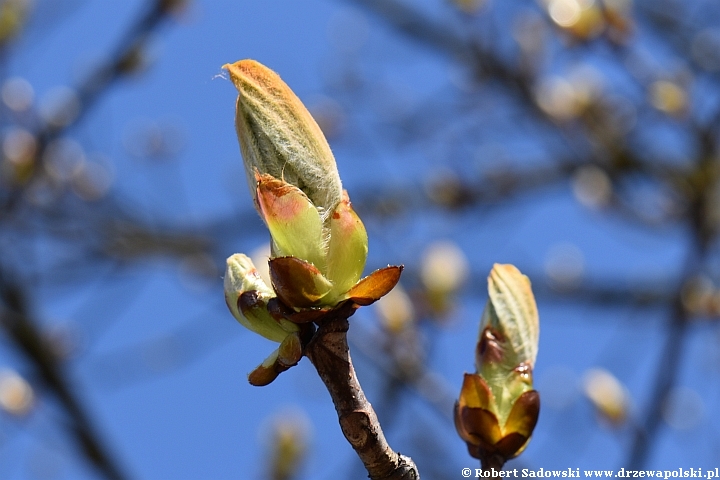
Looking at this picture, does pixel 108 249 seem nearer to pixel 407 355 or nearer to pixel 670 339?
pixel 407 355

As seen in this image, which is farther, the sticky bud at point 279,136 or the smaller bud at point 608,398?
the smaller bud at point 608,398

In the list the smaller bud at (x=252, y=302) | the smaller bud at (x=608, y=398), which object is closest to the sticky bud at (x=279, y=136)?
the smaller bud at (x=252, y=302)

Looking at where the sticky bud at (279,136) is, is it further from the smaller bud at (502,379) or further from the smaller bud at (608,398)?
the smaller bud at (608,398)

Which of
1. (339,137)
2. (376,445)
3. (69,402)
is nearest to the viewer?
(376,445)

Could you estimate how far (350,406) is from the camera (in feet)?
2.24

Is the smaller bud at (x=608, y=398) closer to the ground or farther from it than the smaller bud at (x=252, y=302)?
farther from it

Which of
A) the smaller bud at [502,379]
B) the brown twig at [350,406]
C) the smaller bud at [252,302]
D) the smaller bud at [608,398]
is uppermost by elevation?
the smaller bud at [608,398]

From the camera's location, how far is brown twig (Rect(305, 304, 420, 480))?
0.68 metres

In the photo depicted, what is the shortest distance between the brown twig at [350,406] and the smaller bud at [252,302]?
0.11ft

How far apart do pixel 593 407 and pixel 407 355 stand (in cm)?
52

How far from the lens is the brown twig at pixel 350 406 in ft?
2.23

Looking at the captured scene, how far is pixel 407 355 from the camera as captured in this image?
2.11 m

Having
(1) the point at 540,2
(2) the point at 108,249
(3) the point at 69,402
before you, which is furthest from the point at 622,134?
(3) the point at 69,402

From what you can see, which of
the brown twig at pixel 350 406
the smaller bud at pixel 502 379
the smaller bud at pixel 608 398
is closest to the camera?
the brown twig at pixel 350 406
